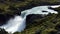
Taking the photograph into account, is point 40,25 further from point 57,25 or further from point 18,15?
point 18,15

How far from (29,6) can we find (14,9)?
741 cm

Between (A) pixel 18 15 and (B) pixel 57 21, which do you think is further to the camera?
(A) pixel 18 15

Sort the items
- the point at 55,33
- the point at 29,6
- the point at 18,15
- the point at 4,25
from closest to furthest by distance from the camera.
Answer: the point at 55,33 → the point at 4,25 → the point at 18,15 → the point at 29,6

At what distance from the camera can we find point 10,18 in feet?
227

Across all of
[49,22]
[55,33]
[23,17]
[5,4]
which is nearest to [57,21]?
[49,22]

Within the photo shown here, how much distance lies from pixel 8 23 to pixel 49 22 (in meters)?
16.9

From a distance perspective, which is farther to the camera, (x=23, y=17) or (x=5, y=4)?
(x=5, y=4)

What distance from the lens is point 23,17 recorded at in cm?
6825

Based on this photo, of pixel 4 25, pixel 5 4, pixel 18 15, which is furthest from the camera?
pixel 5 4

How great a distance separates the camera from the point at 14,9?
79062 mm

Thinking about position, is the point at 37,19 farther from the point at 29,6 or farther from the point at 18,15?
the point at 29,6

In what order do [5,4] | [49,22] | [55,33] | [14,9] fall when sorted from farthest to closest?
[5,4], [14,9], [49,22], [55,33]

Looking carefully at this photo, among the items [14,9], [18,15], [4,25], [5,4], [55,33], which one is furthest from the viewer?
[5,4]

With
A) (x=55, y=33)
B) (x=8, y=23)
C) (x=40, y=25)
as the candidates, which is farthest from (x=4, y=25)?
(x=55, y=33)
